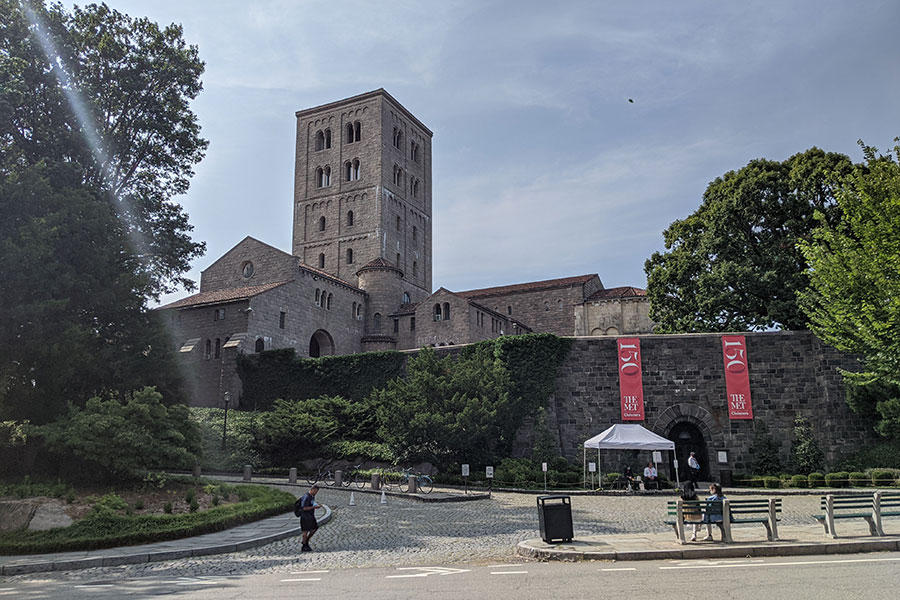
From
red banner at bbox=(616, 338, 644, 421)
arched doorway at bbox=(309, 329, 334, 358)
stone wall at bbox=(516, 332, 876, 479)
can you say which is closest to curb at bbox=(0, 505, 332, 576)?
stone wall at bbox=(516, 332, 876, 479)

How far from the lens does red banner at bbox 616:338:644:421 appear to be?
97.9ft

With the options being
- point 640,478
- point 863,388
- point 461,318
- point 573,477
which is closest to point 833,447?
point 863,388

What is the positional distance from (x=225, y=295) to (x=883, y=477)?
123ft

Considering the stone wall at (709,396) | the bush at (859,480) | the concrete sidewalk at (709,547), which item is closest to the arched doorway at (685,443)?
the stone wall at (709,396)

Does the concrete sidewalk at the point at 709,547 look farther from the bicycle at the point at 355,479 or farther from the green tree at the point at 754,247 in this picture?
the green tree at the point at 754,247

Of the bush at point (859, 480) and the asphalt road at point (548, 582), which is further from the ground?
the bush at point (859, 480)

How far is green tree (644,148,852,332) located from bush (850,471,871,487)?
344 inches

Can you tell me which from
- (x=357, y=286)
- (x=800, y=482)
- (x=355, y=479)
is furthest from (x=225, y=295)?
(x=800, y=482)

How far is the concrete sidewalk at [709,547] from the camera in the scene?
1098 cm

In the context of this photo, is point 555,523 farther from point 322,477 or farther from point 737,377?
point 737,377

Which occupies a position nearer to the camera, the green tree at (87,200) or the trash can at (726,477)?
the green tree at (87,200)

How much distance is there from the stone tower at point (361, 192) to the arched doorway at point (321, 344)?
12.4m

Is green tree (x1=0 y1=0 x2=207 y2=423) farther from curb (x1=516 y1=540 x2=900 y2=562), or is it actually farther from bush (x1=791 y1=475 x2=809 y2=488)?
bush (x1=791 y1=475 x2=809 y2=488)

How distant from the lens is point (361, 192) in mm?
65000
